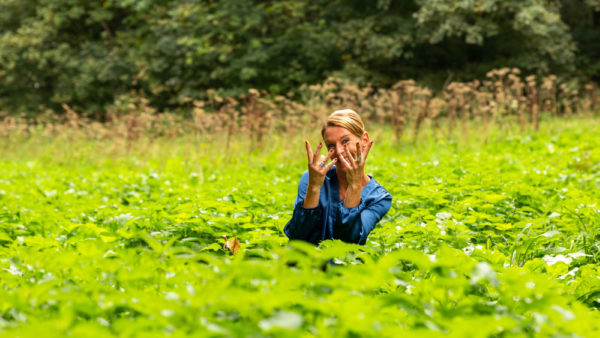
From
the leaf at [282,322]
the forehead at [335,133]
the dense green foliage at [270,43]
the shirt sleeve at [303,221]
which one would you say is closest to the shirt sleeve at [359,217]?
the shirt sleeve at [303,221]

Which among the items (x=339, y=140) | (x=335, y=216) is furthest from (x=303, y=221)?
(x=339, y=140)

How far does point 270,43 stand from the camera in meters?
21.2

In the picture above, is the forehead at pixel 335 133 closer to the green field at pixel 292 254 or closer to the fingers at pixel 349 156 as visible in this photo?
the fingers at pixel 349 156

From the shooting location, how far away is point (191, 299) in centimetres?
134

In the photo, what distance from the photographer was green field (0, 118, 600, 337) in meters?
1.39

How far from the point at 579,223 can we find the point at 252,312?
3.44 m

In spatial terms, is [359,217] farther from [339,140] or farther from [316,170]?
[339,140]

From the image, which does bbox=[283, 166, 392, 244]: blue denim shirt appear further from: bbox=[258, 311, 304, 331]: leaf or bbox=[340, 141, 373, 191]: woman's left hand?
bbox=[258, 311, 304, 331]: leaf

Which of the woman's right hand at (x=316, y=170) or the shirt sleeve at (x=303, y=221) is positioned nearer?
the woman's right hand at (x=316, y=170)

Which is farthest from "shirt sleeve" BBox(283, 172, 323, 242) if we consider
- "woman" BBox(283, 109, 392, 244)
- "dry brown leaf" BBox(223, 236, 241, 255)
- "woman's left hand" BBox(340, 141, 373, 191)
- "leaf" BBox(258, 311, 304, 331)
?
"leaf" BBox(258, 311, 304, 331)

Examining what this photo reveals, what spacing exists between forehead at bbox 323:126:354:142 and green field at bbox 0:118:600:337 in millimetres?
612

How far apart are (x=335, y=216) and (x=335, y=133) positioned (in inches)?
17.4

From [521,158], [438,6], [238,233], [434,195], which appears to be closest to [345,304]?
[238,233]

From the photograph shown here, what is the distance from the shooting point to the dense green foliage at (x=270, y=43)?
18.2m
